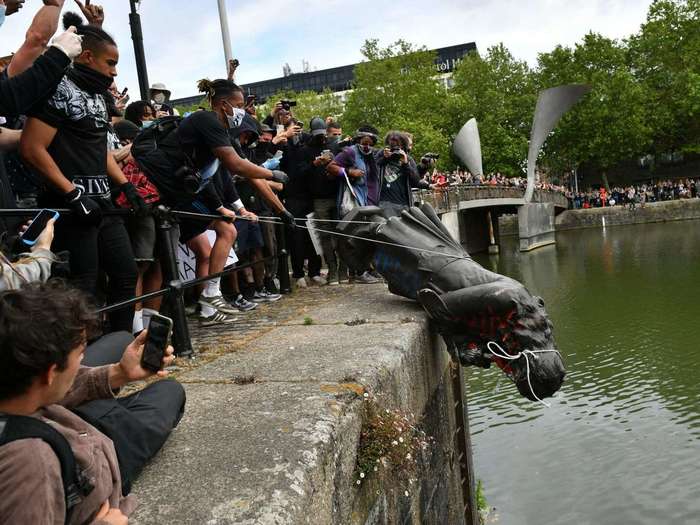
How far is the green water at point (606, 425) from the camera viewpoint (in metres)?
5.53

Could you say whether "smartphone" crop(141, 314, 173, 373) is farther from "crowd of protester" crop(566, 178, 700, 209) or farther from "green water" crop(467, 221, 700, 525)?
"crowd of protester" crop(566, 178, 700, 209)

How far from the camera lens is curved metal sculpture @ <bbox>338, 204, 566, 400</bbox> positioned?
3701 millimetres

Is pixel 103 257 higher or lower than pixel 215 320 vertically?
higher

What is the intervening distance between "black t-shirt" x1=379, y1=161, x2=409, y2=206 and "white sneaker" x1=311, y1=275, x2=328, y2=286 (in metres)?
1.14

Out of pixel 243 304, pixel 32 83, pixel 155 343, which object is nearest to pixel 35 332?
pixel 155 343

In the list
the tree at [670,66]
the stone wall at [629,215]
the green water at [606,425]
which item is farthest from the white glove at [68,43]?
the tree at [670,66]

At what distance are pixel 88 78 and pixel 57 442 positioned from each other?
2.17 m

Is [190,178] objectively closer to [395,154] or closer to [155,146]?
[155,146]

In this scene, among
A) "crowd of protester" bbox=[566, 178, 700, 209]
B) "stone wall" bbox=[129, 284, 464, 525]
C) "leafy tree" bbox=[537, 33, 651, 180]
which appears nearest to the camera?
"stone wall" bbox=[129, 284, 464, 525]

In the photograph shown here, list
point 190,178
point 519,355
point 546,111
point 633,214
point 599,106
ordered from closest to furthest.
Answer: point 519,355 → point 190,178 → point 546,111 → point 633,214 → point 599,106

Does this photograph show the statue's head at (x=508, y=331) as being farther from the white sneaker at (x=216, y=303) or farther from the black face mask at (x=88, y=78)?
the black face mask at (x=88, y=78)

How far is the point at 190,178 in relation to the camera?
162 inches

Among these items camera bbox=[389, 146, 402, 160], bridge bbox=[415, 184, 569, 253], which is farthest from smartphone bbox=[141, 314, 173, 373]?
bridge bbox=[415, 184, 569, 253]

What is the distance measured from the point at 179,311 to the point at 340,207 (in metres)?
3.50
